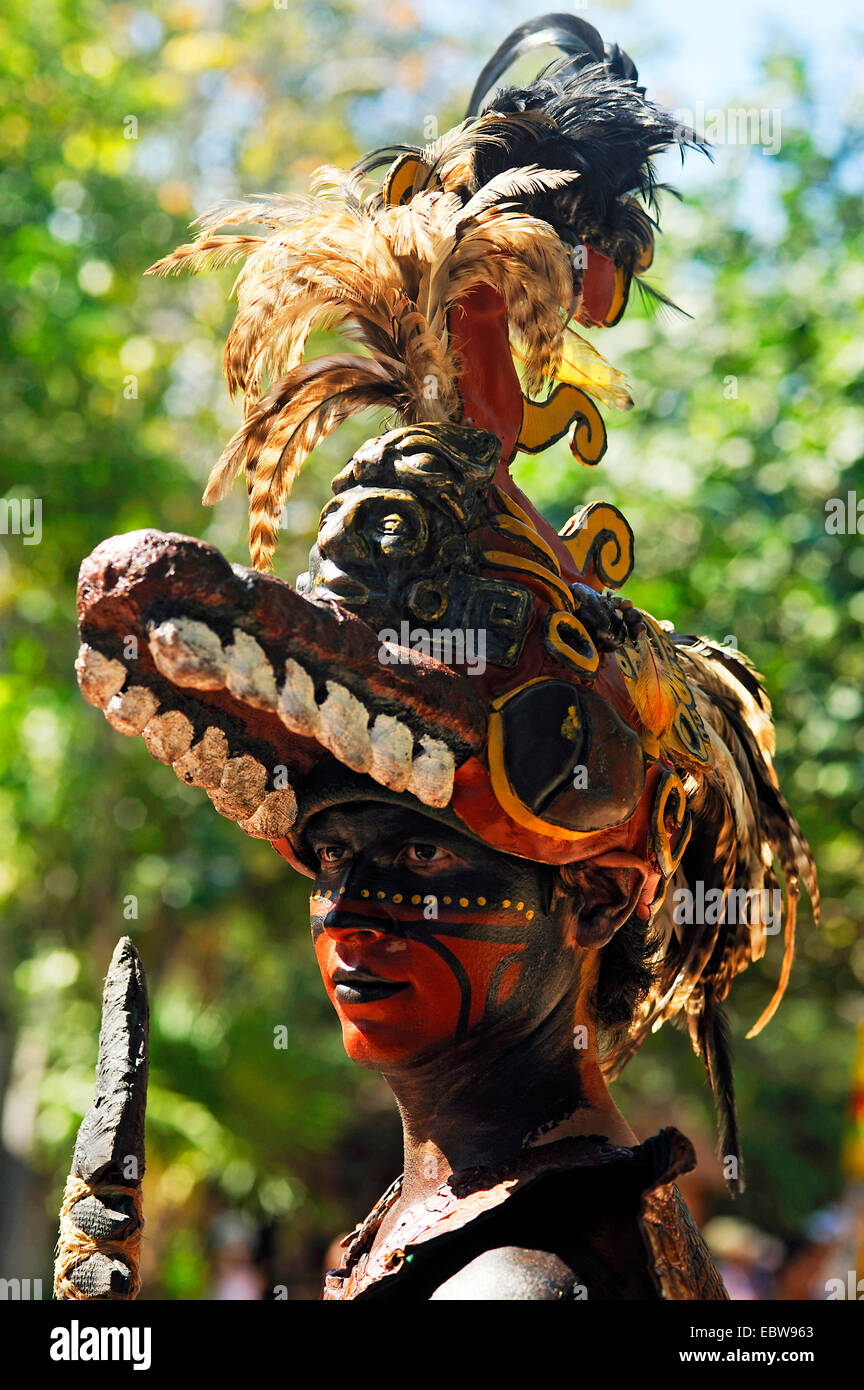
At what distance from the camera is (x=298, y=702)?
277cm

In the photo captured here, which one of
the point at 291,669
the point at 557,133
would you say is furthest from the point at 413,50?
the point at 291,669

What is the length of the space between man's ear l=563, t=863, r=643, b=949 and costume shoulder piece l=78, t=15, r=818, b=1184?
0.04 metres

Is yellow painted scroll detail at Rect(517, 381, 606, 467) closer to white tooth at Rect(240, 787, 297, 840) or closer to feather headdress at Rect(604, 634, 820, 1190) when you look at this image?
feather headdress at Rect(604, 634, 820, 1190)

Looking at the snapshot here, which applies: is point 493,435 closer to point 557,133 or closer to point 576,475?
point 557,133

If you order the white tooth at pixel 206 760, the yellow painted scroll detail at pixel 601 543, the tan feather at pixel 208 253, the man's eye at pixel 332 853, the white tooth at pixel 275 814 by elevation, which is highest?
the tan feather at pixel 208 253

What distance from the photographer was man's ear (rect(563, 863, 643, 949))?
3.19m

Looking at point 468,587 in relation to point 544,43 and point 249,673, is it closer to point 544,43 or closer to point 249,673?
point 249,673

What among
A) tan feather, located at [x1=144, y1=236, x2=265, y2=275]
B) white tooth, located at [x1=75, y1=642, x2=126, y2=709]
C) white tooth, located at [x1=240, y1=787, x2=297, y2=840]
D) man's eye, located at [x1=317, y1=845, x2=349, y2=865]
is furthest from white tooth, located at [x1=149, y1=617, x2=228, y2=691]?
tan feather, located at [x1=144, y1=236, x2=265, y2=275]

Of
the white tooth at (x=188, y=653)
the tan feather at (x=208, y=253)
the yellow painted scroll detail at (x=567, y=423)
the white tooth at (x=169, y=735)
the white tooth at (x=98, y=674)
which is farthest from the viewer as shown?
the yellow painted scroll detail at (x=567, y=423)

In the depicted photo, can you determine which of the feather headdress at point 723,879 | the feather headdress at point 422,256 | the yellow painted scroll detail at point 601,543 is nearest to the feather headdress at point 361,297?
the feather headdress at point 422,256

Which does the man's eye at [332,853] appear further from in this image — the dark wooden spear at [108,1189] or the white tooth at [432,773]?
the dark wooden spear at [108,1189]

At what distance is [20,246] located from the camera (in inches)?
387

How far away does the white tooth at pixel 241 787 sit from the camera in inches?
119
